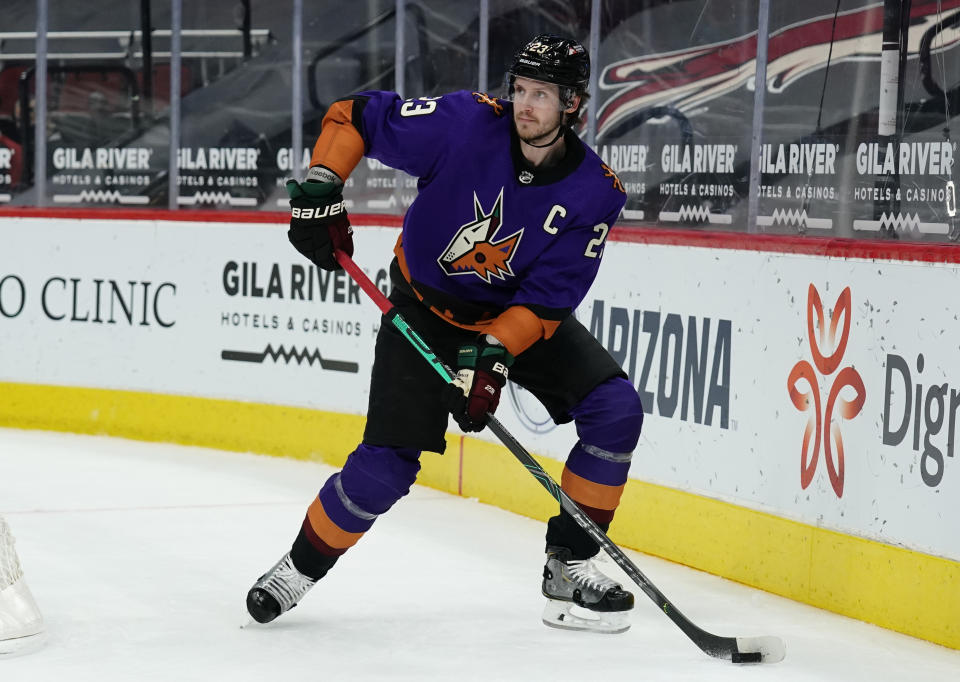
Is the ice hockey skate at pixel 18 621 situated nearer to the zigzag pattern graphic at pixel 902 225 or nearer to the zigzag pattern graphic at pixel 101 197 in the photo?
the zigzag pattern graphic at pixel 902 225

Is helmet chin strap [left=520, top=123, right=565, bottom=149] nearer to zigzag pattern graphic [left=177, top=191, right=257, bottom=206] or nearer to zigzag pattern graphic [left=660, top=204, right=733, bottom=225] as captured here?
zigzag pattern graphic [left=660, top=204, right=733, bottom=225]

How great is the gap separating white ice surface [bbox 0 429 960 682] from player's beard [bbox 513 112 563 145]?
3.52 feet

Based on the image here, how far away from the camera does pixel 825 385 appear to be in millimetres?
3625

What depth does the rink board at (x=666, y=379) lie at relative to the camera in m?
3.38

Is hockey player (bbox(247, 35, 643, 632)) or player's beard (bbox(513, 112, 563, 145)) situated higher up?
player's beard (bbox(513, 112, 563, 145))

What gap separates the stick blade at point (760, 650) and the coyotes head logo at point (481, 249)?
913 millimetres

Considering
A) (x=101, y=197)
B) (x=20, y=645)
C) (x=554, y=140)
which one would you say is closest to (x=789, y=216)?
(x=554, y=140)

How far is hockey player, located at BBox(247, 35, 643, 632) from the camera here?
305 cm

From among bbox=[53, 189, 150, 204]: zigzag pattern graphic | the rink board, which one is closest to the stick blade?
the rink board

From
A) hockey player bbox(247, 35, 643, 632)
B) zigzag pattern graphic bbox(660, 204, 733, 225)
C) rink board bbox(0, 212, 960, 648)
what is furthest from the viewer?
zigzag pattern graphic bbox(660, 204, 733, 225)

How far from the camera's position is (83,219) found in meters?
6.02

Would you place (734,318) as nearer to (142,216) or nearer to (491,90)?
(491,90)

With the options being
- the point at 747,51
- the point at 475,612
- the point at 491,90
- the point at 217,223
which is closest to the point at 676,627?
the point at 475,612

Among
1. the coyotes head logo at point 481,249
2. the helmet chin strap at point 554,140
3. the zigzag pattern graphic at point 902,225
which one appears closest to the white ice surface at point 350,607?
the coyotes head logo at point 481,249
